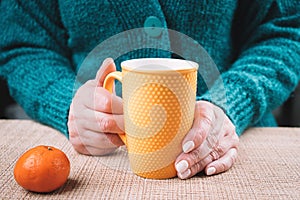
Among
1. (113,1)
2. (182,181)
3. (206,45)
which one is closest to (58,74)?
(113,1)

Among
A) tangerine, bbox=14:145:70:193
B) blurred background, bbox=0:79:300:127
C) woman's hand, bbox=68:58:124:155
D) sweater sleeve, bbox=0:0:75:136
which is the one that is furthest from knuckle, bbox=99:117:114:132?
blurred background, bbox=0:79:300:127

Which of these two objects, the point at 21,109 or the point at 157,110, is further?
the point at 21,109

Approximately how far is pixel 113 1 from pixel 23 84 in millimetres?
283

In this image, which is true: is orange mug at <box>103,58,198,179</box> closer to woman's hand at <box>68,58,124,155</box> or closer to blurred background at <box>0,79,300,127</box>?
woman's hand at <box>68,58,124,155</box>

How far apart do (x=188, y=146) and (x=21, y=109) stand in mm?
693

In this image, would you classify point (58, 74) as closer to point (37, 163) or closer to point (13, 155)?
point (13, 155)

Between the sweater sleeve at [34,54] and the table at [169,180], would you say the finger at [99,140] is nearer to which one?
the table at [169,180]

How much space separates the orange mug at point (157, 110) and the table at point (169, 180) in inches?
1.4

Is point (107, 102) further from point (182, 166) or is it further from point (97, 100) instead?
point (182, 166)

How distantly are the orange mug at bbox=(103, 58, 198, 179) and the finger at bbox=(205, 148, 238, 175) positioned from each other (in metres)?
0.06

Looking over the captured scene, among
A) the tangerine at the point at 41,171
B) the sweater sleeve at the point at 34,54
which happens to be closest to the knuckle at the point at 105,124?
the tangerine at the point at 41,171

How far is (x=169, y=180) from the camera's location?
2.10 ft

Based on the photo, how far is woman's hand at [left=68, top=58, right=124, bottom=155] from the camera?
70 cm

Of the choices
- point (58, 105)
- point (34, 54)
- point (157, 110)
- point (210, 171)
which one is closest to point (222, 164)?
point (210, 171)
